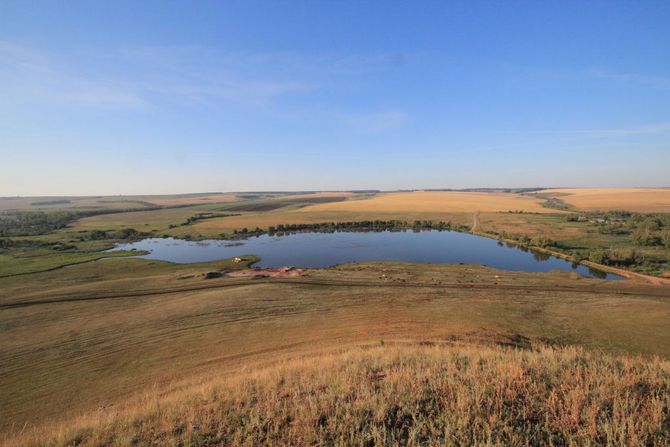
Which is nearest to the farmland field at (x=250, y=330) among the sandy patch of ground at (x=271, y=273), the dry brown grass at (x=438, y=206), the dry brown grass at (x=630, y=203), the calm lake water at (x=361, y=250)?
the sandy patch of ground at (x=271, y=273)

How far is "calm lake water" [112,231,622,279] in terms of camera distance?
46.1 m

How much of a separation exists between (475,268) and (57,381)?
128 ft

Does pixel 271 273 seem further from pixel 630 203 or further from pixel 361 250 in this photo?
pixel 630 203

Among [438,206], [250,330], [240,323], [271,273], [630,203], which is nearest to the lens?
[250,330]

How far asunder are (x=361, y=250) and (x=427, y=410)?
1973 inches

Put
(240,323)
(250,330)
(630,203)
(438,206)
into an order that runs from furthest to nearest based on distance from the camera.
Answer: (438,206) < (630,203) < (240,323) < (250,330)

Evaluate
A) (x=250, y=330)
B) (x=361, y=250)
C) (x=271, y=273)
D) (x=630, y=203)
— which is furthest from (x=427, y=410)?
(x=630, y=203)

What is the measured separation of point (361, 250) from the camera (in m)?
55.9

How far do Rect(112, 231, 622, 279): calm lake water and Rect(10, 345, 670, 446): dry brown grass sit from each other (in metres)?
37.5

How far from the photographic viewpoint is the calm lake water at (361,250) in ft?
151

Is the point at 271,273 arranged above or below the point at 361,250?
above

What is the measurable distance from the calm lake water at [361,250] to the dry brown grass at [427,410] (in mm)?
37531

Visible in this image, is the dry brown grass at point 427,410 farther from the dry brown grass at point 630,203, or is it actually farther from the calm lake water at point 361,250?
the dry brown grass at point 630,203

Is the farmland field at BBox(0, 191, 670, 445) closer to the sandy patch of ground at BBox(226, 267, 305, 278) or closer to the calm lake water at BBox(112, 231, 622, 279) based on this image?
the sandy patch of ground at BBox(226, 267, 305, 278)
